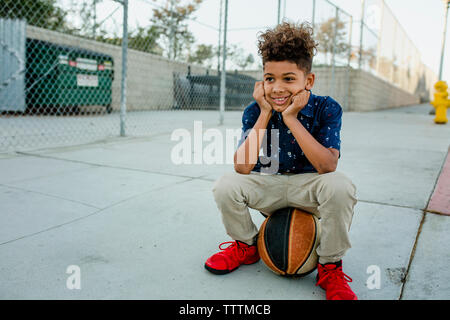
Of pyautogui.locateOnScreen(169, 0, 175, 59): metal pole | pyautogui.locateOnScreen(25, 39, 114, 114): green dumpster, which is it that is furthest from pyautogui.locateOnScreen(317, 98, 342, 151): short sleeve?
pyautogui.locateOnScreen(25, 39, 114, 114): green dumpster

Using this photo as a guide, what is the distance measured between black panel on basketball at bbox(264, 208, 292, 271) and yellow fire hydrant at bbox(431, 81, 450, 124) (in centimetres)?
907

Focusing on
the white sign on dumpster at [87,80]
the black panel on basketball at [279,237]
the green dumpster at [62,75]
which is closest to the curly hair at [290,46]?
the black panel on basketball at [279,237]

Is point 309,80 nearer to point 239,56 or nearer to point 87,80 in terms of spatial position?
point 87,80

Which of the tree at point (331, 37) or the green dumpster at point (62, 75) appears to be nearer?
the green dumpster at point (62, 75)

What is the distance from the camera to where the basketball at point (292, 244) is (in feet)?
5.57

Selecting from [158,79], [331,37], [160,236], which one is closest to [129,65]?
[158,79]

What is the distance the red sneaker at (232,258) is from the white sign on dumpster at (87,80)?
842cm

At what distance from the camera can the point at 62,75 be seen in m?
8.61

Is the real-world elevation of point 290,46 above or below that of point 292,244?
above

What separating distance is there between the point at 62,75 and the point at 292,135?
809 centimetres

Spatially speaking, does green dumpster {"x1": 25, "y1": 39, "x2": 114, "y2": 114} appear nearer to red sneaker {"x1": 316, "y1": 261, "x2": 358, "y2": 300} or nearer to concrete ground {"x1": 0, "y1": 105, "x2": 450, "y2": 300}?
concrete ground {"x1": 0, "y1": 105, "x2": 450, "y2": 300}

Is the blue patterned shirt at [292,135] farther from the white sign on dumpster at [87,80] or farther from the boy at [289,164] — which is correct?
the white sign on dumpster at [87,80]

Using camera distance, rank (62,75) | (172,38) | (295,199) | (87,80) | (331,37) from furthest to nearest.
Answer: (331,37)
(87,80)
(172,38)
(62,75)
(295,199)

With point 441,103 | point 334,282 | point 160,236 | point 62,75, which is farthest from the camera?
point 441,103
